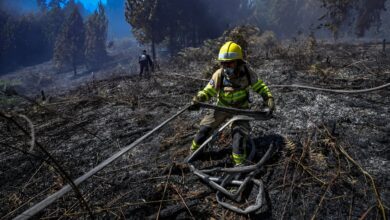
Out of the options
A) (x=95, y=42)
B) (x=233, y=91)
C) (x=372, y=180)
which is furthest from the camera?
(x=95, y=42)

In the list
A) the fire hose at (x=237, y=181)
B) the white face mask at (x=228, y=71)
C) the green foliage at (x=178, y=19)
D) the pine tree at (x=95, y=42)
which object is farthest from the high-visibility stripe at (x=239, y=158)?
the pine tree at (x=95, y=42)

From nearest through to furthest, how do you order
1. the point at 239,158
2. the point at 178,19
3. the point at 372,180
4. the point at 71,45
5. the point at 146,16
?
the point at 372,180, the point at 239,158, the point at 146,16, the point at 178,19, the point at 71,45

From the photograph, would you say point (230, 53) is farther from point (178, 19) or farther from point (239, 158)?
point (178, 19)

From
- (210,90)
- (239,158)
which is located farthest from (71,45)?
(239,158)

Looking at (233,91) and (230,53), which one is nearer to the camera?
(230,53)

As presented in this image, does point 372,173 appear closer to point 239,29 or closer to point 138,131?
point 138,131

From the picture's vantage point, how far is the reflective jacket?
13.1ft

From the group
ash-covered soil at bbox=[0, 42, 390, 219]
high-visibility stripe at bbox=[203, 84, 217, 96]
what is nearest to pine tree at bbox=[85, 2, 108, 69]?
ash-covered soil at bbox=[0, 42, 390, 219]

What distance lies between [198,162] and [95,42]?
36484mm

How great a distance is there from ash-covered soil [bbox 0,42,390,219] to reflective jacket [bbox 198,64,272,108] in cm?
79

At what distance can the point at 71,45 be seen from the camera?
3484cm

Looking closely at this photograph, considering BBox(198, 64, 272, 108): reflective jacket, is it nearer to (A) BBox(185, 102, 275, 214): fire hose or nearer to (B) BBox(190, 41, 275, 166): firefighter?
(B) BBox(190, 41, 275, 166): firefighter

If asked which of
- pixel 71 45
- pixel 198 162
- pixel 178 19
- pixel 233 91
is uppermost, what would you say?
pixel 178 19

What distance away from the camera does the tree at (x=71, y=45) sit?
34.1 metres
